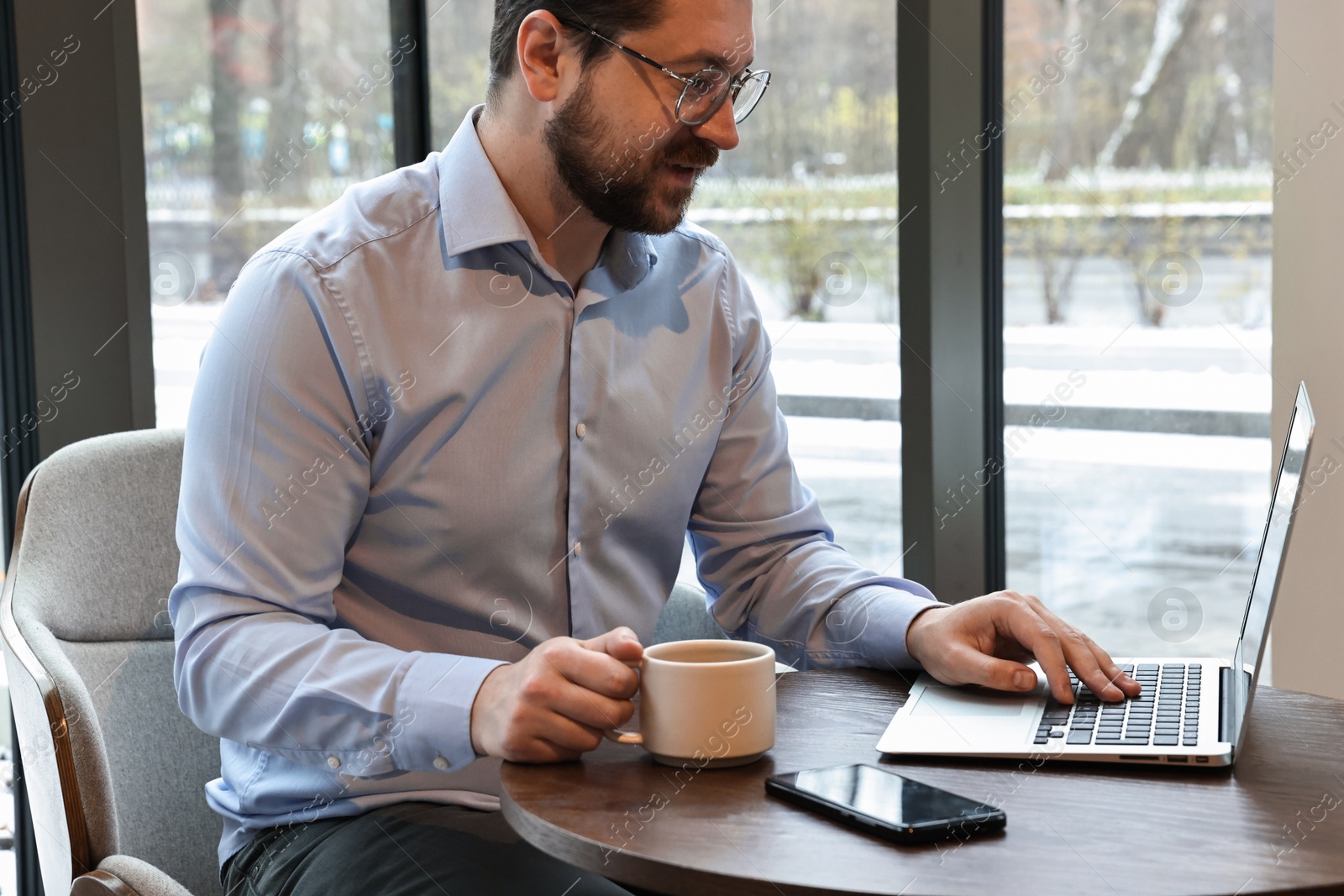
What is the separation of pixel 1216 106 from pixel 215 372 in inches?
59.5

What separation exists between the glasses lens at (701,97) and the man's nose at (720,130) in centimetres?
1

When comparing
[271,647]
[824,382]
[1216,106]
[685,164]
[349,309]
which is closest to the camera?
[271,647]

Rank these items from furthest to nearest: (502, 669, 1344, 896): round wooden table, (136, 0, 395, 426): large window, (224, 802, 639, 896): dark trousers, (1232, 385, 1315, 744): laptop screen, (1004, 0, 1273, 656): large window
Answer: (136, 0, 395, 426): large window, (1004, 0, 1273, 656): large window, (224, 802, 639, 896): dark trousers, (1232, 385, 1315, 744): laptop screen, (502, 669, 1344, 896): round wooden table

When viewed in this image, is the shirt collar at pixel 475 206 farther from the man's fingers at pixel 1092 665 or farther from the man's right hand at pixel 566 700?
the man's fingers at pixel 1092 665

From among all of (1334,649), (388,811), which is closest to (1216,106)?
(1334,649)

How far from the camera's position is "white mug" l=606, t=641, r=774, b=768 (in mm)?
977

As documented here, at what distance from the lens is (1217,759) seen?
961mm

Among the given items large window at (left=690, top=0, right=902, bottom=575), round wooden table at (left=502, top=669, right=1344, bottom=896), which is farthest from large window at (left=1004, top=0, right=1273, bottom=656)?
round wooden table at (left=502, top=669, right=1344, bottom=896)

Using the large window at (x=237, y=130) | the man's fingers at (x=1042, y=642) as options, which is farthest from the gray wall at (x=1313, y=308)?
the large window at (x=237, y=130)

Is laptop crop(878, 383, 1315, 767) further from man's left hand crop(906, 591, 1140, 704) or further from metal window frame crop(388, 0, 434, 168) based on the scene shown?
metal window frame crop(388, 0, 434, 168)

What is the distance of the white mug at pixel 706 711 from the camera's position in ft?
3.20

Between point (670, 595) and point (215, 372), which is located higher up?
point (215, 372)

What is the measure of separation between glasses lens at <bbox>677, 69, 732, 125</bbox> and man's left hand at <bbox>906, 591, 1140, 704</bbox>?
23.3 inches

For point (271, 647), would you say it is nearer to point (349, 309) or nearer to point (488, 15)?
point (349, 309)
